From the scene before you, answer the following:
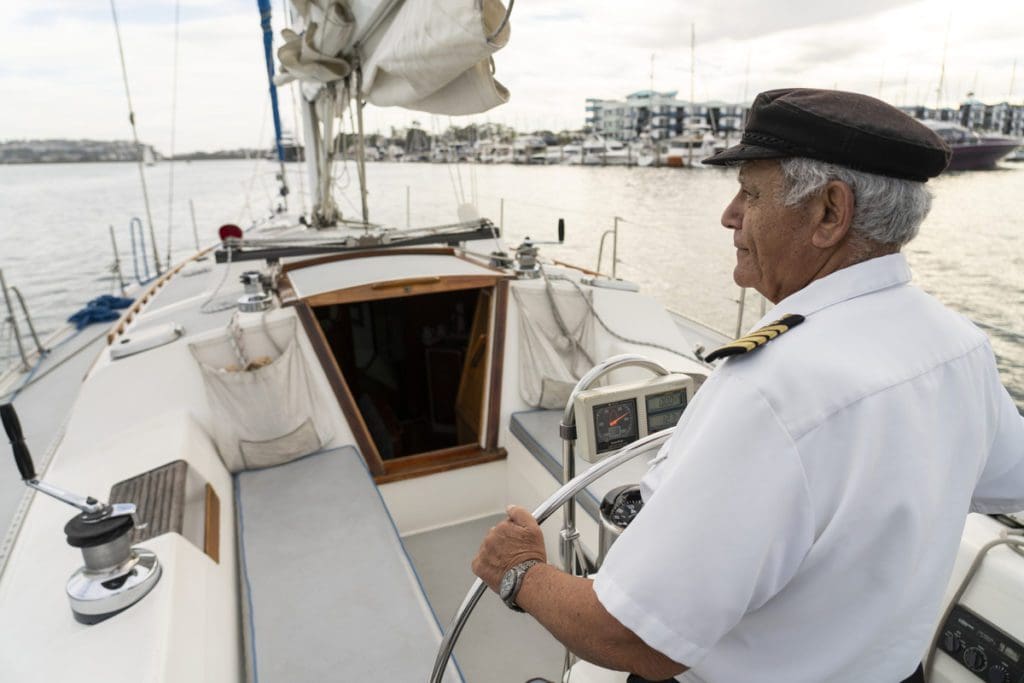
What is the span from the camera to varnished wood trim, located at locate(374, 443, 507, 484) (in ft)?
9.75

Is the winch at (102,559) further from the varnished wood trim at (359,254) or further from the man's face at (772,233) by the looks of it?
the varnished wood trim at (359,254)

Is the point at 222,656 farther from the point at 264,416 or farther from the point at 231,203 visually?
the point at 231,203

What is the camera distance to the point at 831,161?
0.75 meters

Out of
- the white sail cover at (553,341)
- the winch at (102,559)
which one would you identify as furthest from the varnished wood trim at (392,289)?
the winch at (102,559)

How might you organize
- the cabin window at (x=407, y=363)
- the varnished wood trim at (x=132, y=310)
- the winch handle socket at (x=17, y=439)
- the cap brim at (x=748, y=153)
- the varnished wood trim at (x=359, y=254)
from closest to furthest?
1. the cap brim at (x=748, y=153)
2. the winch handle socket at (x=17, y=439)
3. the varnished wood trim at (x=359, y=254)
4. the varnished wood trim at (x=132, y=310)
5. the cabin window at (x=407, y=363)

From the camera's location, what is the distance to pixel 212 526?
213 centimetres

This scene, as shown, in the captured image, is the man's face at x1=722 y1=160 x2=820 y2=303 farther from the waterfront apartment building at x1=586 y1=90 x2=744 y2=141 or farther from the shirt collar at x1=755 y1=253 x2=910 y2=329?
the waterfront apartment building at x1=586 y1=90 x2=744 y2=141

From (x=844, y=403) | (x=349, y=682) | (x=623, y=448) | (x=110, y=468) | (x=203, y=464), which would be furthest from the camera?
(x=203, y=464)

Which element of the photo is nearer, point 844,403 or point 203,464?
point 844,403

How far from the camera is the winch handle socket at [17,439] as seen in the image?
4.20ft

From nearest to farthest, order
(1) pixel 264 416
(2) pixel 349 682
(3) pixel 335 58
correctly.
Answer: (2) pixel 349 682
(1) pixel 264 416
(3) pixel 335 58

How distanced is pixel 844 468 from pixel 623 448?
0.67m

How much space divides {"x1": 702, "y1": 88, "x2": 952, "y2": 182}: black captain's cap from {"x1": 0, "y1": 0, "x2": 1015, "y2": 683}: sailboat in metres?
0.68

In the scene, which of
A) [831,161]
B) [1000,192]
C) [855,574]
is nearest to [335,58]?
[831,161]
